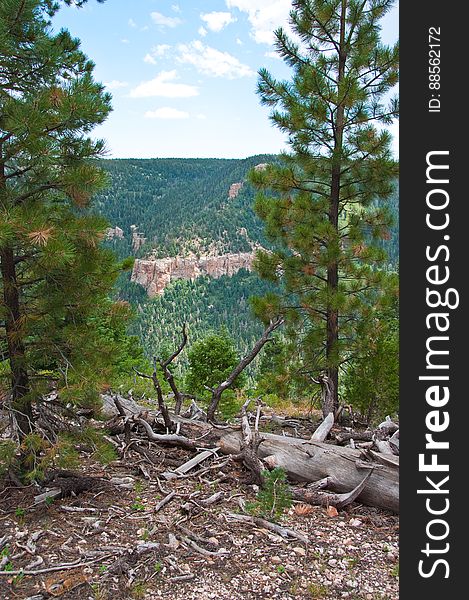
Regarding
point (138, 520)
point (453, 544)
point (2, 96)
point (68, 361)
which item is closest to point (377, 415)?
point (138, 520)

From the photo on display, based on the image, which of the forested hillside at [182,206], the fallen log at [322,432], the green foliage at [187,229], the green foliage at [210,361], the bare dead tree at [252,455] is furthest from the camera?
the forested hillside at [182,206]

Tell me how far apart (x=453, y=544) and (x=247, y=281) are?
81248 millimetres

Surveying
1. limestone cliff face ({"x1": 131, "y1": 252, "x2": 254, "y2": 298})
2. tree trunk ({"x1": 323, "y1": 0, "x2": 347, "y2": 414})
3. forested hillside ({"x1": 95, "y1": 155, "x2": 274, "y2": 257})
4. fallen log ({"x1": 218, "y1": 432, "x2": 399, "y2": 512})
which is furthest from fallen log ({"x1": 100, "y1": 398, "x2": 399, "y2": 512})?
limestone cliff face ({"x1": 131, "y1": 252, "x2": 254, "y2": 298})

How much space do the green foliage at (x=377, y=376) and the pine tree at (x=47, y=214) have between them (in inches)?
163

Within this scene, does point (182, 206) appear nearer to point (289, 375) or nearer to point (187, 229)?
point (187, 229)

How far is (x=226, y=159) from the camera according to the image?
117m

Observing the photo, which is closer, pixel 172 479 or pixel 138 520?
pixel 138 520

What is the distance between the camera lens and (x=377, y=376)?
7457 millimetres

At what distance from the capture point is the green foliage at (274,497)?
14.4 ft

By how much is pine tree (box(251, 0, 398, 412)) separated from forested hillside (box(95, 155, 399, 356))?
64.0m

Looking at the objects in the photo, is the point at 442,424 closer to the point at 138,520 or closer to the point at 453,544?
the point at 453,544

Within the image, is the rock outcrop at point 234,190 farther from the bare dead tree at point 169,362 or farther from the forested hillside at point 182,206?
the bare dead tree at point 169,362

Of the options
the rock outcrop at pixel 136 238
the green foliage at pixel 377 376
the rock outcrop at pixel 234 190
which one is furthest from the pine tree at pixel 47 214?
the rock outcrop at pixel 136 238

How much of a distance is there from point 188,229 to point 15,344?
9996 centimetres
